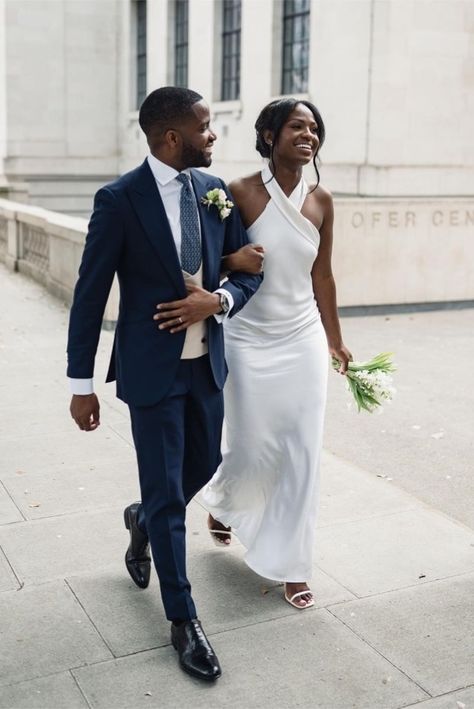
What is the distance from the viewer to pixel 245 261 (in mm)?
3900

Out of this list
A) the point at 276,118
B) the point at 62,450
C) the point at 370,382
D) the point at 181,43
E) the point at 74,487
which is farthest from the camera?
the point at 181,43

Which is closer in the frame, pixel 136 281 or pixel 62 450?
pixel 136 281

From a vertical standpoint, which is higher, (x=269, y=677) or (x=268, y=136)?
(x=268, y=136)

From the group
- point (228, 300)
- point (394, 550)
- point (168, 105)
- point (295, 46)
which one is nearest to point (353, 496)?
point (394, 550)

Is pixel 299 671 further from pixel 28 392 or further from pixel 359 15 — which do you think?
pixel 359 15

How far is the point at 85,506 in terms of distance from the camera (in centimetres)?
539

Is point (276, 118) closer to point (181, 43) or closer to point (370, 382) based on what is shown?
point (370, 382)

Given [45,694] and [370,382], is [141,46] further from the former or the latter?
[45,694]

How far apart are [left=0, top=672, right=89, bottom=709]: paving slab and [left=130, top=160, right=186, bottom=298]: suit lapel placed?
1497 millimetres

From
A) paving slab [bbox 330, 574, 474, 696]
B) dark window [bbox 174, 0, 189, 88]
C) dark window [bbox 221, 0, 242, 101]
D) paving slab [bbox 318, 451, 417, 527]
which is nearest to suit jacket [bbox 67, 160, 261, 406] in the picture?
paving slab [bbox 330, 574, 474, 696]

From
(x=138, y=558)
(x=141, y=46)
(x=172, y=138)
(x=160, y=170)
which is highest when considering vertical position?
(x=141, y=46)

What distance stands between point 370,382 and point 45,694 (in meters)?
2.08

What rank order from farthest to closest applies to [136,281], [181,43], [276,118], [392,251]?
[181,43] → [392,251] → [276,118] → [136,281]

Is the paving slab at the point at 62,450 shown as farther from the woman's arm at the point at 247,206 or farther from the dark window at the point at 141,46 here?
the dark window at the point at 141,46
